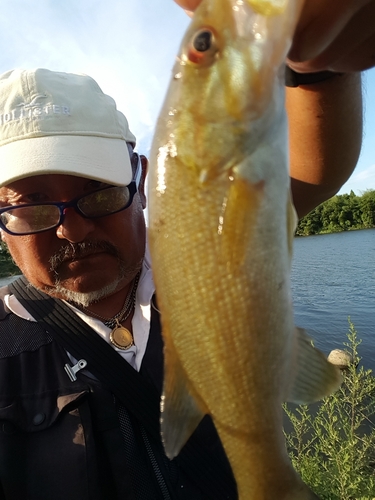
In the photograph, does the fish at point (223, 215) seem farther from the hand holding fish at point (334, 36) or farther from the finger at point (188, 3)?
the finger at point (188, 3)

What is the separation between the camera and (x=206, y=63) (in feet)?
4.02

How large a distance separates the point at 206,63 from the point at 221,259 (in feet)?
1.95

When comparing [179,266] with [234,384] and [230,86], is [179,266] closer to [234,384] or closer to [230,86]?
[234,384]

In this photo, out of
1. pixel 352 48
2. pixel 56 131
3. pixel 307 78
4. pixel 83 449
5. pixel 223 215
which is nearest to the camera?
pixel 223 215

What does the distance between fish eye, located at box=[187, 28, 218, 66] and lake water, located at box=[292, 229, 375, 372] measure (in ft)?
23.8

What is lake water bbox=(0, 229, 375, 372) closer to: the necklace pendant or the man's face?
→ the necklace pendant

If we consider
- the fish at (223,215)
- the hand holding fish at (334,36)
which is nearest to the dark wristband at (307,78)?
the hand holding fish at (334,36)

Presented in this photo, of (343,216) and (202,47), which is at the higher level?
(202,47)

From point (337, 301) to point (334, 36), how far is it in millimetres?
17141

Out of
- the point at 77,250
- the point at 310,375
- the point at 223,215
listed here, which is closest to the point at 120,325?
the point at 77,250

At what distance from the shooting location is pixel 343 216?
59344 millimetres

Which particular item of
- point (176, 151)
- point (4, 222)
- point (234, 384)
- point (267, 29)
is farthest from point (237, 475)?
point (4, 222)

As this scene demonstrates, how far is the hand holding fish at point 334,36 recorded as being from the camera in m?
1.26

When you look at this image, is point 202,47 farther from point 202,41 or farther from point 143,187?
point 143,187
